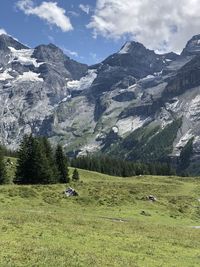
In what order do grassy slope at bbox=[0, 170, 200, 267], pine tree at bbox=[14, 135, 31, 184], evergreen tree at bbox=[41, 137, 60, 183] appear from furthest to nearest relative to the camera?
evergreen tree at bbox=[41, 137, 60, 183], pine tree at bbox=[14, 135, 31, 184], grassy slope at bbox=[0, 170, 200, 267]

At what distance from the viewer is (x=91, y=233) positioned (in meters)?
37.8

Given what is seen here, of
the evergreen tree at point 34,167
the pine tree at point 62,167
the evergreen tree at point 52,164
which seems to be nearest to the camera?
the evergreen tree at point 34,167

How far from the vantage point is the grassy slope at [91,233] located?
27.3 metres

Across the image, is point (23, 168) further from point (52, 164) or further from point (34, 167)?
point (52, 164)

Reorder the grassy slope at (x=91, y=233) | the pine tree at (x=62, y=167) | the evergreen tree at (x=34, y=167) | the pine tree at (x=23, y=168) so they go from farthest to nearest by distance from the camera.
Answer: the pine tree at (x=62, y=167)
the pine tree at (x=23, y=168)
the evergreen tree at (x=34, y=167)
the grassy slope at (x=91, y=233)

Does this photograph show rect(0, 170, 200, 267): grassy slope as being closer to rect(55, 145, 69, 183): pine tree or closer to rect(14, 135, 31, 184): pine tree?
rect(14, 135, 31, 184): pine tree

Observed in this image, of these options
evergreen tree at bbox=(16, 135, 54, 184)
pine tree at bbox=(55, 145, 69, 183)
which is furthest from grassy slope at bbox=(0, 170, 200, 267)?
pine tree at bbox=(55, 145, 69, 183)

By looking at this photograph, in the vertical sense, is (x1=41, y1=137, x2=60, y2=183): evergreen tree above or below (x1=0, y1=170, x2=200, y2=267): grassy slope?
above

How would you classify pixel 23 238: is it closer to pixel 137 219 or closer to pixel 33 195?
pixel 137 219

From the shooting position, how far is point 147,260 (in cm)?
2883

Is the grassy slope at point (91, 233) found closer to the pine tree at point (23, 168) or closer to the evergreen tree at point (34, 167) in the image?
the evergreen tree at point (34, 167)

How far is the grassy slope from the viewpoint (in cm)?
2728

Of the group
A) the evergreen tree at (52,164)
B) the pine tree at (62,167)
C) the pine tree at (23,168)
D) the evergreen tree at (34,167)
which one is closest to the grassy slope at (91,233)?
the evergreen tree at (34,167)

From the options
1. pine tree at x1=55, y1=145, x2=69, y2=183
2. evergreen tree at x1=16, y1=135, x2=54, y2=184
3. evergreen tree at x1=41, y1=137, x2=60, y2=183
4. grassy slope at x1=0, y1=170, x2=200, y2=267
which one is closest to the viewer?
grassy slope at x1=0, y1=170, x2=200, y2=267
